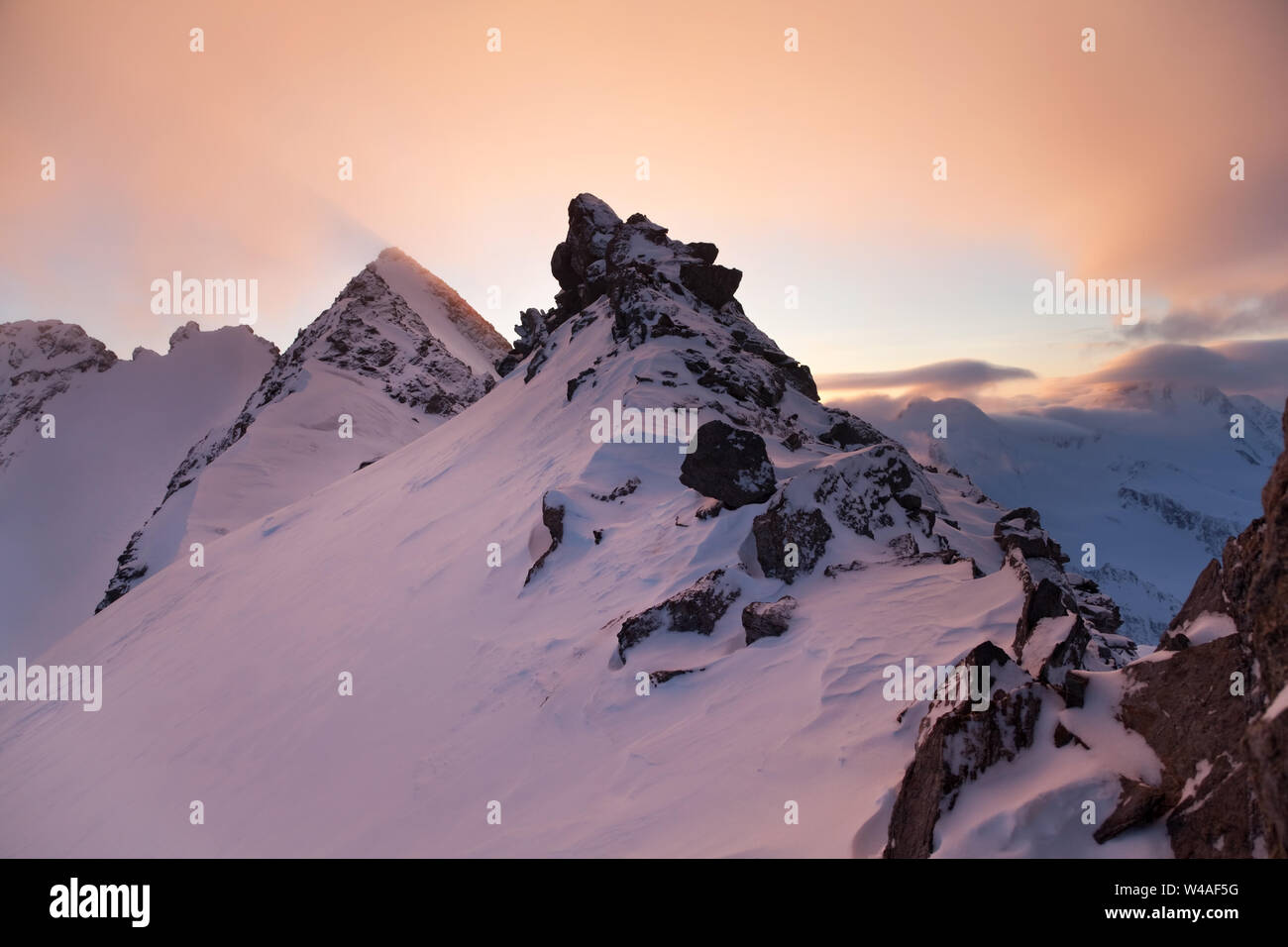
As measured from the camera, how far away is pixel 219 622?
19.7m

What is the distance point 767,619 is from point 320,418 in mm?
48281

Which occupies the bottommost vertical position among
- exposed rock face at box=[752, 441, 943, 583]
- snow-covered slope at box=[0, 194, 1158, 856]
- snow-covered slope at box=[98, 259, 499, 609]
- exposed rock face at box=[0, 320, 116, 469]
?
snow-covered slope at box=[0, 194, 1158, 856]

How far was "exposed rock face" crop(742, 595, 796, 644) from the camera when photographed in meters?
9.53

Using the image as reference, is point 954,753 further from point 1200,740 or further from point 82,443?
point 82,443

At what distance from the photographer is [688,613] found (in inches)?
412

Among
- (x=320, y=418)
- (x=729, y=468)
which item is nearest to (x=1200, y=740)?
(x=729, y=468)

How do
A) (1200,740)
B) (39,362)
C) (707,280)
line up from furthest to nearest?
(39,362) < (707,280) < (1200,740)

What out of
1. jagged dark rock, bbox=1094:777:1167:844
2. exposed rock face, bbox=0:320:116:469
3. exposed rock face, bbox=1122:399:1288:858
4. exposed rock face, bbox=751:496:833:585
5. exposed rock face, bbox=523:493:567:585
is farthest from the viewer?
exposed rock face, bbox=0:320:116:469

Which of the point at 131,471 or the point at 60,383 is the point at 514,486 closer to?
the point at 131,471

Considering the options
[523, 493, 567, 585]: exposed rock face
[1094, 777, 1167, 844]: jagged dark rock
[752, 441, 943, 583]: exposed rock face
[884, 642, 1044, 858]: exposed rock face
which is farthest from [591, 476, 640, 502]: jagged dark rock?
[1094, 777, 1167, 844]: jagged dark rock

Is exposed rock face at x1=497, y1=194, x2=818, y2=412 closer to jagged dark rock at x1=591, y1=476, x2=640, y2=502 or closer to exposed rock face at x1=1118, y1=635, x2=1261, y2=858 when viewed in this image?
jagged dark rock at x1=591, y1=476, x2=640, y2=502

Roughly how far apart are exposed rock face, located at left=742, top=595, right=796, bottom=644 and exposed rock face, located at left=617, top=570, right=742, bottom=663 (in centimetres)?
68

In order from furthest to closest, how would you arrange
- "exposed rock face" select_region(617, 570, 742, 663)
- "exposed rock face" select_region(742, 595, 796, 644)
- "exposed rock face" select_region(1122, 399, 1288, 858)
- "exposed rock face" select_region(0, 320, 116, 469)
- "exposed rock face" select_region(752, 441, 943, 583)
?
"exposed rock face" select_region(0, 320, 116, 469) → "exposed rock face" select_region(752, 441, 943, 583) → "exposed rock face" select_region(617, 570, 742, 663) → "exposed rock face" select_region(742, 595, 796, 644) → "exposed rock face" select_region(1122, 399, 1288, 858)
